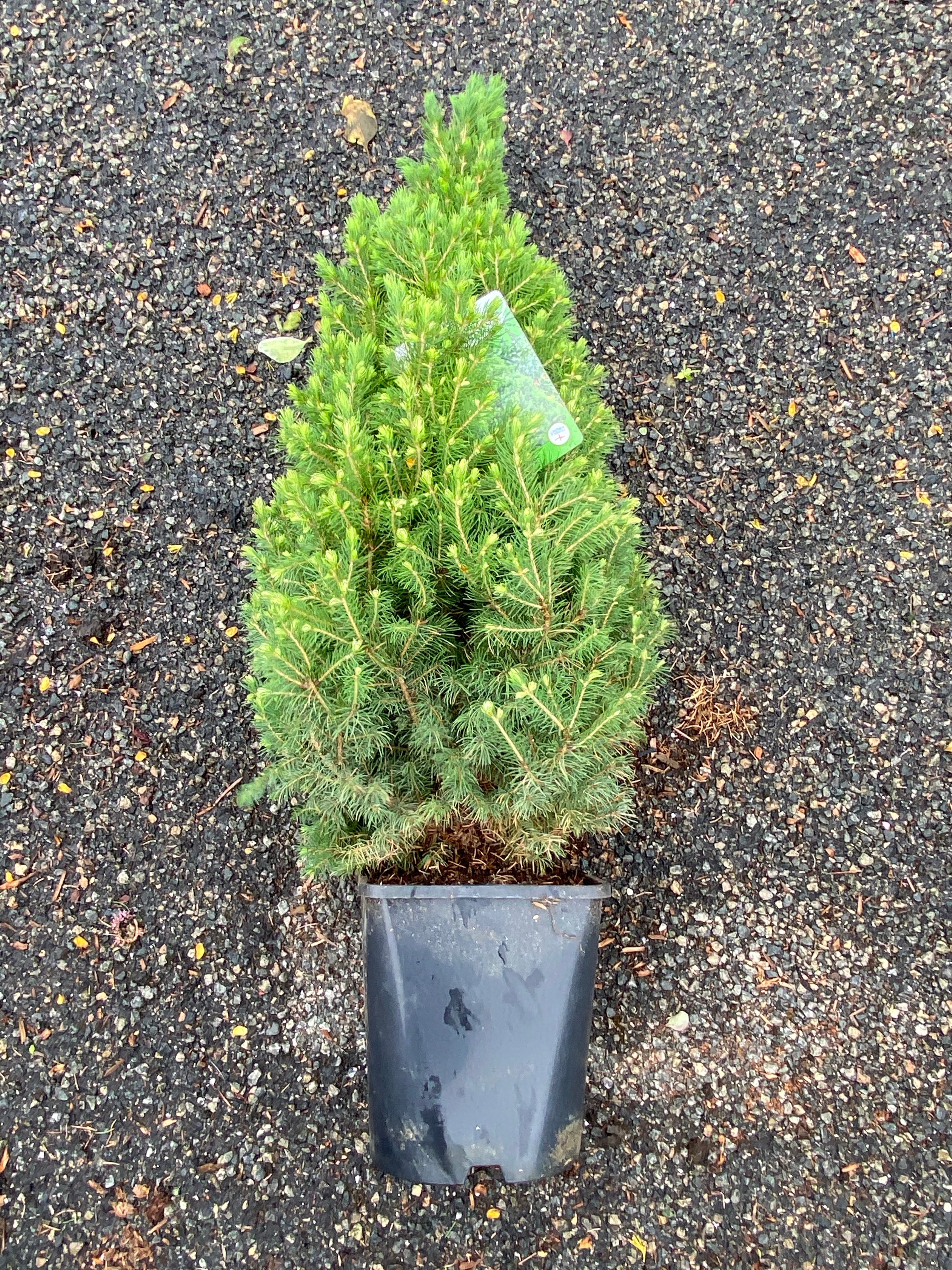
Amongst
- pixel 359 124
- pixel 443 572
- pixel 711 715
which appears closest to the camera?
pixel 443 572

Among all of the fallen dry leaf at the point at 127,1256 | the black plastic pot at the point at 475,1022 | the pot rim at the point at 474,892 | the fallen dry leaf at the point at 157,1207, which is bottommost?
the fallen dry leaf at the point at 127,1256

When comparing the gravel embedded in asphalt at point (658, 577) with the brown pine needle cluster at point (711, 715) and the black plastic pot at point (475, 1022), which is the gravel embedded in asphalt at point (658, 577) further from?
the black plastic pot at point (475, 1022)

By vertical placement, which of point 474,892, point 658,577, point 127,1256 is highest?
point 658,577

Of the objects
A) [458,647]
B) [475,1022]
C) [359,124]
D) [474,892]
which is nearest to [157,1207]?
[475,1022]

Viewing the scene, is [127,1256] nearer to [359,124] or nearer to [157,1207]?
[157,1207]

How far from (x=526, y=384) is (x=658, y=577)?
1.14 m

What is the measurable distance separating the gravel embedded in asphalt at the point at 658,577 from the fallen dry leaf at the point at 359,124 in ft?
0.12

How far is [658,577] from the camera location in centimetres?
266

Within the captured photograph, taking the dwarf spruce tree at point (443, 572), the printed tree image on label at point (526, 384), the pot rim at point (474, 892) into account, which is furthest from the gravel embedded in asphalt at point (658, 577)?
the printed tree image on label at point (526, 384)

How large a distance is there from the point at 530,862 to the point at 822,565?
1528mm

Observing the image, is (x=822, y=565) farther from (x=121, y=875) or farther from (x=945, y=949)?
(x=121, y=875)

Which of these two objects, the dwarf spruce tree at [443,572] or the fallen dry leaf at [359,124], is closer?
the dwarf spruce tree at [443,572]

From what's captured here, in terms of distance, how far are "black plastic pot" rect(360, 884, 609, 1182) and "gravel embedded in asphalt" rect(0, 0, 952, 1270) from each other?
0.40 metres

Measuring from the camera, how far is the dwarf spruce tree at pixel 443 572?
1.51 meters
